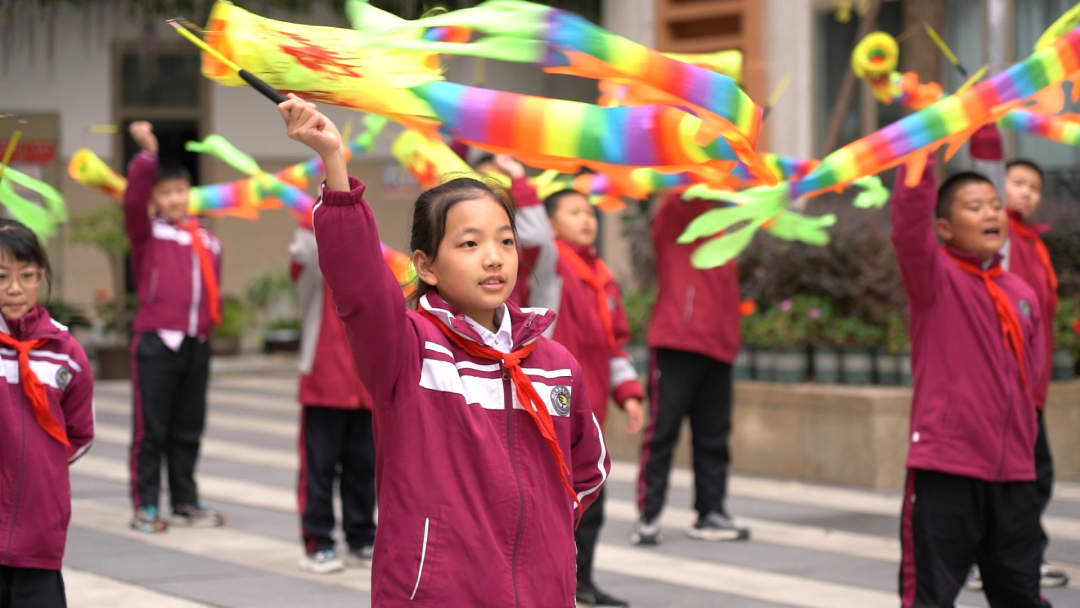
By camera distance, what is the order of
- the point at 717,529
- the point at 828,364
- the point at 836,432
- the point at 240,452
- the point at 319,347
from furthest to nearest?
the point at 240,452, the point at 828,364, the point at 836,432, the point at 717,529, the point at 319,347

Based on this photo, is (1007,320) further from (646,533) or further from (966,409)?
(646,533)

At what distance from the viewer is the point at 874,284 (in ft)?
30.4

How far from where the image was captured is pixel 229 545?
6.88 metres

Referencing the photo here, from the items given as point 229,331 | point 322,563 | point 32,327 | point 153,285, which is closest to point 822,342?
point 322,563

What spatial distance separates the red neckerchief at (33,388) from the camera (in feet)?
12.9

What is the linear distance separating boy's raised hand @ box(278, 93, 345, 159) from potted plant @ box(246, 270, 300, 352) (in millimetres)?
16918

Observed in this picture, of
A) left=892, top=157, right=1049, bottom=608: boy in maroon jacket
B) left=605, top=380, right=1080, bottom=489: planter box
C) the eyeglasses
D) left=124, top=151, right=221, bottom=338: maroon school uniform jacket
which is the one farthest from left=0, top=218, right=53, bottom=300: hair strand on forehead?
left=605, top=380, right=1080, bottom=489: planter box

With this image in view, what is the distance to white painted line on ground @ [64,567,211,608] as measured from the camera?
18.0 feet

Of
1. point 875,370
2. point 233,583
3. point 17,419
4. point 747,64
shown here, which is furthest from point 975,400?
point 747,64

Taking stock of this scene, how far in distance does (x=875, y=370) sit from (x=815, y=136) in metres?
6.37

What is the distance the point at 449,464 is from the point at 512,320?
1.20 feet

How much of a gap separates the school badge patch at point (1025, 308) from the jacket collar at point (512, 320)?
2.17 meters

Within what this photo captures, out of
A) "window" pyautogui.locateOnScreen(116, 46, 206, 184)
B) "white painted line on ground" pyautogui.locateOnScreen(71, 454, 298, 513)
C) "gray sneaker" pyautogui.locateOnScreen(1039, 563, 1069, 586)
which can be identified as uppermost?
"window" pyautogui.locateOnScreen(116, 46, 206, 184)

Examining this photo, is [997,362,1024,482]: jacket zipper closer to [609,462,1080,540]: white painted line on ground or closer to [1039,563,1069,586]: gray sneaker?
[1039,563,1069,586]: gray sneaker
